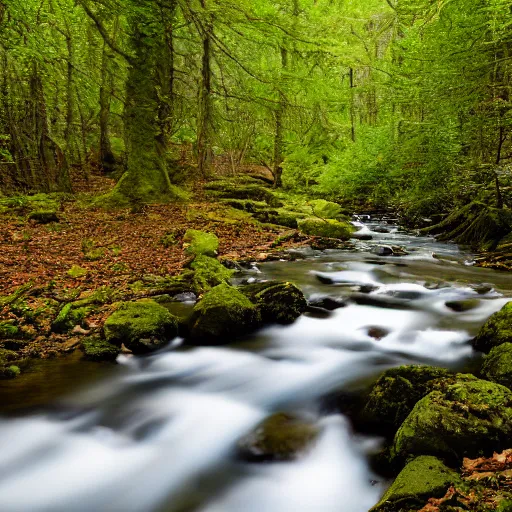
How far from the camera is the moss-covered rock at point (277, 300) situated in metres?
5.47

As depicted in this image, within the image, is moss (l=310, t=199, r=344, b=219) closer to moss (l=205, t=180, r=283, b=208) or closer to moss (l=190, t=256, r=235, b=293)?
moss (l=205, t=180, r=283, b=208)

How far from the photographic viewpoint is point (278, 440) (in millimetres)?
3318

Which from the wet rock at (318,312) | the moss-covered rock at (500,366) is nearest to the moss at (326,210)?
the wet rock at (318,312)

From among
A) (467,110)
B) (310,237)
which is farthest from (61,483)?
(467,110)

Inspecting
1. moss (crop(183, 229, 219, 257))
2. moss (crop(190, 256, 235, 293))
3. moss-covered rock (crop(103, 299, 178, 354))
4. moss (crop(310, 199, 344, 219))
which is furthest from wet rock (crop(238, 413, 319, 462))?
moss (crop(310, 199, 344, 219))

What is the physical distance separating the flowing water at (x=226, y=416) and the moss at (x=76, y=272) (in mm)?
2344

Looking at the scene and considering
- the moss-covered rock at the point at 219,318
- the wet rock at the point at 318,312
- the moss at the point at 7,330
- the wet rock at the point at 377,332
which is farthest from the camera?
the wet rock at the point at 318,312

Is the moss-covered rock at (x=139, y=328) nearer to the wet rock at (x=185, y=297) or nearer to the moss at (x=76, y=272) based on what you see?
the wet rock at (x=185, y=297)

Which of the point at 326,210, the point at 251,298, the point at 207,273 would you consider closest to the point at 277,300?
the point at 251,298

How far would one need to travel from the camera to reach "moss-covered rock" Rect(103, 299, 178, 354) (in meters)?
4.62

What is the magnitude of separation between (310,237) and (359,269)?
10.5 ft

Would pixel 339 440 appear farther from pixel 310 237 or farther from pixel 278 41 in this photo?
pixel 278 41

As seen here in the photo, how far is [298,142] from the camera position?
15609 millimetres

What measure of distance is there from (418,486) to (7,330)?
14.1ft
